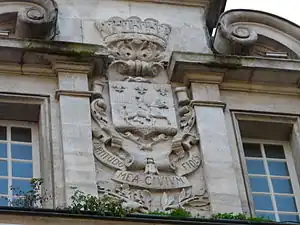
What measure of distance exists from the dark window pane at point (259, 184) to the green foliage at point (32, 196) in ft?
9.10

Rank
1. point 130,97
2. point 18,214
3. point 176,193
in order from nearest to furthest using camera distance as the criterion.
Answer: point 18,214
point 176,193
point 130,97

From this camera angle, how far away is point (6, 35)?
17.0 metres

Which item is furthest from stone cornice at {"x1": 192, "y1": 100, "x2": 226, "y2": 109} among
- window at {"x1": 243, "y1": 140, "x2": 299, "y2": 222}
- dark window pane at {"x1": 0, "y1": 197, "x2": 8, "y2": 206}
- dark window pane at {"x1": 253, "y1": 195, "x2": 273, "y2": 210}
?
dark window pane at {"x1": 0, "y1": 197, "x2": 8, "y2": 206}

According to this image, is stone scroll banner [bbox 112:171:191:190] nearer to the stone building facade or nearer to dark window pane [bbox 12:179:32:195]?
the stone building facade

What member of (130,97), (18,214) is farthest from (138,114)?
(18,214)

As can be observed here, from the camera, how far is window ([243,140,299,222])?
15938mm

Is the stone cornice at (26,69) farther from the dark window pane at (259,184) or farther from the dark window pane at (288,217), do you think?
the dark window pane at (288,217)

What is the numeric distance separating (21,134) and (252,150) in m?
3.03

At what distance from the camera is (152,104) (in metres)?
16.3

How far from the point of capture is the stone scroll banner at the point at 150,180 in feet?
50.1

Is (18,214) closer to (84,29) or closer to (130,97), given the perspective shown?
(130,97)

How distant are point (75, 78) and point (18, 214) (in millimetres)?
3922

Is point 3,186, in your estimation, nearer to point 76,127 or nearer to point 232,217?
point 76,127

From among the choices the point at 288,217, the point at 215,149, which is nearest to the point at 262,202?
the point at 288,217
